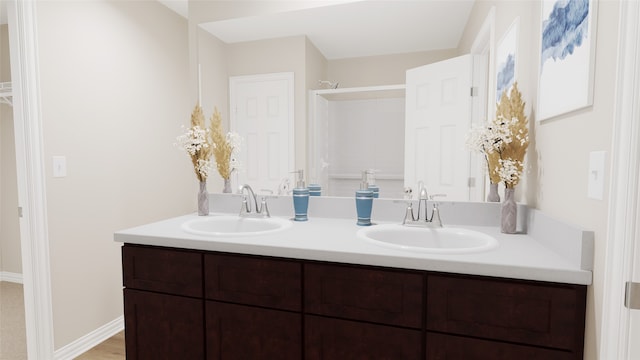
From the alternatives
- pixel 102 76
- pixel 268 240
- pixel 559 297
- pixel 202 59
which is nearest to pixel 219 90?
pixel 202 59

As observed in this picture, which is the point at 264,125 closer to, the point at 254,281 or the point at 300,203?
the point at 300,203

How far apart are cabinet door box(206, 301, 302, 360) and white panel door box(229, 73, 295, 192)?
793 mm

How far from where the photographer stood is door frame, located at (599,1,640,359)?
0.72 metres

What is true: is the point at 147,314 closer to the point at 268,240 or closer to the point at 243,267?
the point at 243,267

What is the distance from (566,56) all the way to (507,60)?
1.64ft

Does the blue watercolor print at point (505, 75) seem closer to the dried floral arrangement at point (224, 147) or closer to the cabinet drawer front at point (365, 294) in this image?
the cabinet drawer front at point (365, 294)

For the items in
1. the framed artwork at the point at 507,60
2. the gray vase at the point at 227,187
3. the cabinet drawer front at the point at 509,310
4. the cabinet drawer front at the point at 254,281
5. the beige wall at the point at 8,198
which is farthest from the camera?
the beige wall at the point at 8,198

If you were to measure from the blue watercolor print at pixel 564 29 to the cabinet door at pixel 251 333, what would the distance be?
1.20 meters

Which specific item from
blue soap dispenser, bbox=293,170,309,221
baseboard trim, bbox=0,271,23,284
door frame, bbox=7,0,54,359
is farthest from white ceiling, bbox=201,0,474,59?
baseboard trim, bbox=0,271,23,284

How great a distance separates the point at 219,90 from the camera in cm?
204

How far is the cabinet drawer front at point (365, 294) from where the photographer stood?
108 cm

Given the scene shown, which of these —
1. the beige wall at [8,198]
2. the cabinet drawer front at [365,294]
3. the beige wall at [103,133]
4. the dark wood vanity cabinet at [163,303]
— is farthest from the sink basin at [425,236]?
the beige wall at [8,198]

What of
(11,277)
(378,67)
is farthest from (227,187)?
(11,277)

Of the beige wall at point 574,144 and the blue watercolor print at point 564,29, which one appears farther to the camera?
the blue watercolor print at point 564,29
